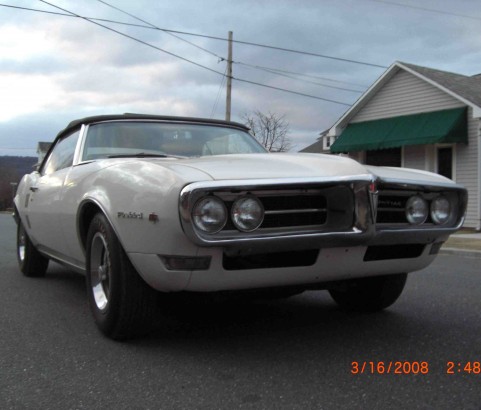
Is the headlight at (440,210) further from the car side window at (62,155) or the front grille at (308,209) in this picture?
the car side window at (62,155)

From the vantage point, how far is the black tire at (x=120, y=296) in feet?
9.98

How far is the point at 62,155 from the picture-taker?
4.83 metres

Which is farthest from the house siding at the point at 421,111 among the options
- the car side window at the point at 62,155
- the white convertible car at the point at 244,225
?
the car side window at the point at 62,155

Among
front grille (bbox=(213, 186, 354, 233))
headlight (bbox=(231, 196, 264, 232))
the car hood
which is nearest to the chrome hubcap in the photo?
the car hood

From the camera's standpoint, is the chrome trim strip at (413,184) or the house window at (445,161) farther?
the house window at (445,161)

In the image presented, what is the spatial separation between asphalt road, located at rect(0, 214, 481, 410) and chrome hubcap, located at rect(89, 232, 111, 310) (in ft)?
0.84

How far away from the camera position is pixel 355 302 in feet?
13.5

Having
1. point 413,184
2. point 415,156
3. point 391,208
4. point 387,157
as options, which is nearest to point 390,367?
point 391,208

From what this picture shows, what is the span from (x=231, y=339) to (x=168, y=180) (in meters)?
1.22

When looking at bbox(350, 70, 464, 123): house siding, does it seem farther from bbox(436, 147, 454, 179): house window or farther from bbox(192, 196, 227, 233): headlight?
bbox(192, 196, 227, 233): headlight

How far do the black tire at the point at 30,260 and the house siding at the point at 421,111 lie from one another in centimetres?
1182

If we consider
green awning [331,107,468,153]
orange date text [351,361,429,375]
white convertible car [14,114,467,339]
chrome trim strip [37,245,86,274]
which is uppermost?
green awning [331,107,468,153]

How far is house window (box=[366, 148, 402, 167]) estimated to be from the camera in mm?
16156
